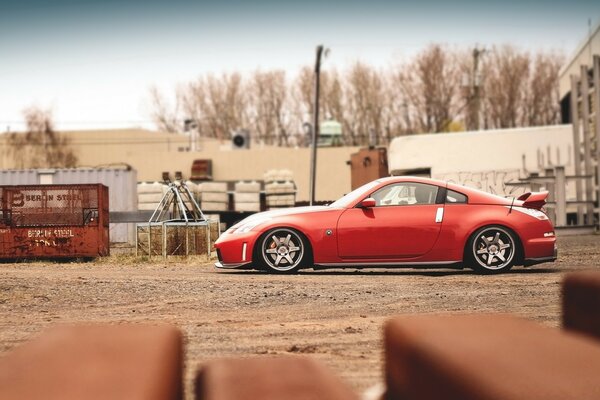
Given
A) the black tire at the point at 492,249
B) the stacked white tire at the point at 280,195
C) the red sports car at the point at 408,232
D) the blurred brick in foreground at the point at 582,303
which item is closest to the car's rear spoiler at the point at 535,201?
the red sports car at the point at 408,232

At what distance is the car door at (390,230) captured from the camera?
1330cm

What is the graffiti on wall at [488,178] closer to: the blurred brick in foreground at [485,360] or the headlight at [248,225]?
the headlight at [248,225]

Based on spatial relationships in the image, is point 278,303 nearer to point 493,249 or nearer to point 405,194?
point 405,194

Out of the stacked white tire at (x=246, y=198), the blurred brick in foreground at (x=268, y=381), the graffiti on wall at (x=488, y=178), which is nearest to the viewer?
the blurred brick in foreground at (x=268, y=381)

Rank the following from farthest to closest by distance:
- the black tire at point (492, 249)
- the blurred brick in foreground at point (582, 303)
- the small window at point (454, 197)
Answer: the small window at point (454, 197), the black tire at point (492, 249), the blurred brick in foreground at point (582, 303)

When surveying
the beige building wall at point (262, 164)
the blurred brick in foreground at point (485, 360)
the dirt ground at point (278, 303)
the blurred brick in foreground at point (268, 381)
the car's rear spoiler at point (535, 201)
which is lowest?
the dirt ground at point (278, 303)

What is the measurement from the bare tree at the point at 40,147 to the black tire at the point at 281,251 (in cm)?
6942

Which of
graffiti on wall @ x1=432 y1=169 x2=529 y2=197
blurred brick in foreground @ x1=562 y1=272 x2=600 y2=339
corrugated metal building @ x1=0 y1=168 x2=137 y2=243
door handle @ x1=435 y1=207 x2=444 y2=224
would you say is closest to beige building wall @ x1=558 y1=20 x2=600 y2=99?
graffiti on wall @ x1=432 y1=169 x2=529 y2=197

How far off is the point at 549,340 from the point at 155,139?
274 ft

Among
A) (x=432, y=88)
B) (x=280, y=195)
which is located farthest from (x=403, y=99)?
(x=280, y=195)

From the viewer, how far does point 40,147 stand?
8212cm

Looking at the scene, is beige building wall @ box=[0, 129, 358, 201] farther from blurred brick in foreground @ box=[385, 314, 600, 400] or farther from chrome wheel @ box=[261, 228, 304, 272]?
blurred brick in foreground @ box=[385, 314, 600, 400]

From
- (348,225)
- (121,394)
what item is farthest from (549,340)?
(348,225)

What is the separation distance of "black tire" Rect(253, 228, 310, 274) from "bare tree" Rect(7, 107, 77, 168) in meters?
69.4
